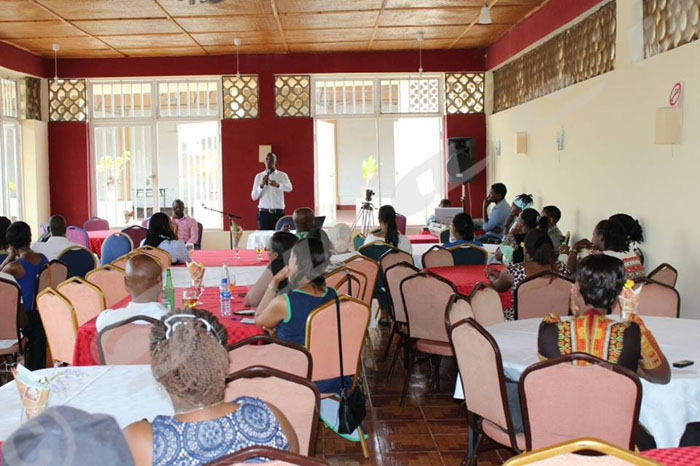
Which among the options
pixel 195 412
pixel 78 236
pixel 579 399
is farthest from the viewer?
pixel 78 236

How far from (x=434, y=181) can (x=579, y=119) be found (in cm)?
526

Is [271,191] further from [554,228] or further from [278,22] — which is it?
[554,228]

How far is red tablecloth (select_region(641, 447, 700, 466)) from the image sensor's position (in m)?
2.21

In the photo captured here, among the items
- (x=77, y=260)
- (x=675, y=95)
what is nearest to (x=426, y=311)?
(x=675, y=95)

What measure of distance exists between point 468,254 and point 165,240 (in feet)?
9.01

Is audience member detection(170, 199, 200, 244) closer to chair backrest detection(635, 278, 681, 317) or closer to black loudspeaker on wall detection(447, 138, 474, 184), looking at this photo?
black loudspeaker on wall detection(447, 138, 474, 184)

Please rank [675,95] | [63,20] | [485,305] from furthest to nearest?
[63,20] < [675,95] < [485,305]

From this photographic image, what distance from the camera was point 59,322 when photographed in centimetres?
441

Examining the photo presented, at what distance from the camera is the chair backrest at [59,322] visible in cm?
429

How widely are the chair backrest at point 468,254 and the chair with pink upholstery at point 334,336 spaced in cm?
311

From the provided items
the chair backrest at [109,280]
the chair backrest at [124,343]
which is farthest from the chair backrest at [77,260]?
the chair backrest at [124,343]

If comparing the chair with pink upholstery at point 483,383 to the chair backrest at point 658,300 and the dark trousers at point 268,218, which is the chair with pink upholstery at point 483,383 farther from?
the dark trousers at point 268,218

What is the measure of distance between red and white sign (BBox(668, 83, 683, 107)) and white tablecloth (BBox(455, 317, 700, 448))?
3.13 m

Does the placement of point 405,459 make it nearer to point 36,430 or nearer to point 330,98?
point 36,430
